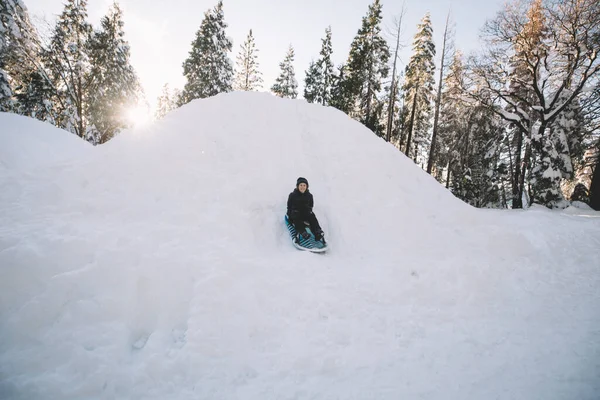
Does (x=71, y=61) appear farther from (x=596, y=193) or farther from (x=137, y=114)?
(x=596, y=193)

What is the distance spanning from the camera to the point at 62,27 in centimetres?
1588

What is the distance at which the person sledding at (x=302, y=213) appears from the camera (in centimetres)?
542

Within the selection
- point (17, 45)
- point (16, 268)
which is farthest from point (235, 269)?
point (17, 45)

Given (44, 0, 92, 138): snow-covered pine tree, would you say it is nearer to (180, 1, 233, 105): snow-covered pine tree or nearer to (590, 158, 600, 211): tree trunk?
(180, 1, 233, 105): snow-covered pine tree

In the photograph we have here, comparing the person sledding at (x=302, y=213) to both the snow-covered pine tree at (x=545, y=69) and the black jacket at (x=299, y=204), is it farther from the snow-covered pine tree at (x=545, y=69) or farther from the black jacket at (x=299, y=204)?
the snow-covered pine tree at (x=545, y=69)

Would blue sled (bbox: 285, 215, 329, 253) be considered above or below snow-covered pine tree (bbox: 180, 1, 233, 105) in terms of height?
below

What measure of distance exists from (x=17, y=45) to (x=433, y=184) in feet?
69.2

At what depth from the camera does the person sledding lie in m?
5.42

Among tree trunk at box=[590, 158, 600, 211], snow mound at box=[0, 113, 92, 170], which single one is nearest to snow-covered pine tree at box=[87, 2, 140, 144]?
snow mound at box=[0, 113, 92, 170]

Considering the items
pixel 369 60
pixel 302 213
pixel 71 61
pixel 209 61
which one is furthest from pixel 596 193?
pixel 71 61

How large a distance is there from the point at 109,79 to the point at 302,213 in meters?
19.7

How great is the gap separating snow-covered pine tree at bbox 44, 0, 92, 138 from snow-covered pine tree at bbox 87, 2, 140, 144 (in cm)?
54

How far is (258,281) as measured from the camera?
4047 mm

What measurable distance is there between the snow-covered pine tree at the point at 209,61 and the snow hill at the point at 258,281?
15382 millimetres
